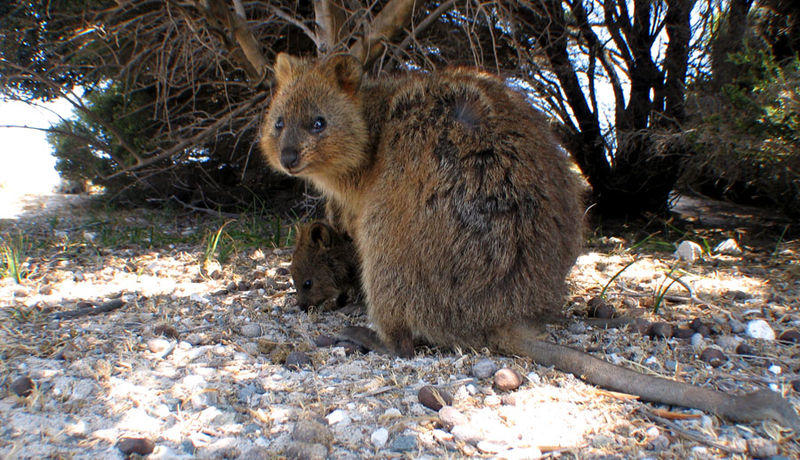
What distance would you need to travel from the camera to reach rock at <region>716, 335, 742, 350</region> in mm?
3168

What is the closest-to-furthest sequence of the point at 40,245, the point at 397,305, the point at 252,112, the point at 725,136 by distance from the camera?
the point at 397,305, the point at 725,136, the point at 40,245, the point at 252,112

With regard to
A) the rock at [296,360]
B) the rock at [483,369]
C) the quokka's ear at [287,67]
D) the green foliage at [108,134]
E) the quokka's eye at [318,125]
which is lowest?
the rock at [483,369]

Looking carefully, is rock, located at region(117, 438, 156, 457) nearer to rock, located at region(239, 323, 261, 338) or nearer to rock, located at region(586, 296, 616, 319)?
rock, located at region(239, 323, 261, 338)

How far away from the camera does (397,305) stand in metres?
3.22

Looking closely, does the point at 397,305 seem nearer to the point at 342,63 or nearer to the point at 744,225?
the point at 342,63

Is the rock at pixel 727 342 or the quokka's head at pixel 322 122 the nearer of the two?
the rock at pixel 727 342

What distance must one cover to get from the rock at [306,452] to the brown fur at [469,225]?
116 centimetres

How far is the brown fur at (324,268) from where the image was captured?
14.3 ft

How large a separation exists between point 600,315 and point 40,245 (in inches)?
230

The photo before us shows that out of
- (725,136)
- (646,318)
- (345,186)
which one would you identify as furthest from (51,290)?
(725,136)

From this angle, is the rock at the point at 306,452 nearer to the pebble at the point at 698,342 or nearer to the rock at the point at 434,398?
the rock at the point at 434,398

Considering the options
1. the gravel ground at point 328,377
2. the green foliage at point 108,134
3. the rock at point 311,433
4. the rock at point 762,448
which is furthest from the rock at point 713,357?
the green foliage at point 108,134

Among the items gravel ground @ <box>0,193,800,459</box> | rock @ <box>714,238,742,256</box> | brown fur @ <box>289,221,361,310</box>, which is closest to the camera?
gravel ground @ <box>0,193,800,459</box>

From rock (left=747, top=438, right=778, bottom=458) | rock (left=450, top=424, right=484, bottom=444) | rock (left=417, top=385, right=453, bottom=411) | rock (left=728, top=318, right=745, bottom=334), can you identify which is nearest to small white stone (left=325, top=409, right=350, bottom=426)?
rock (left=417, top=385, right=453, bottom=411)
